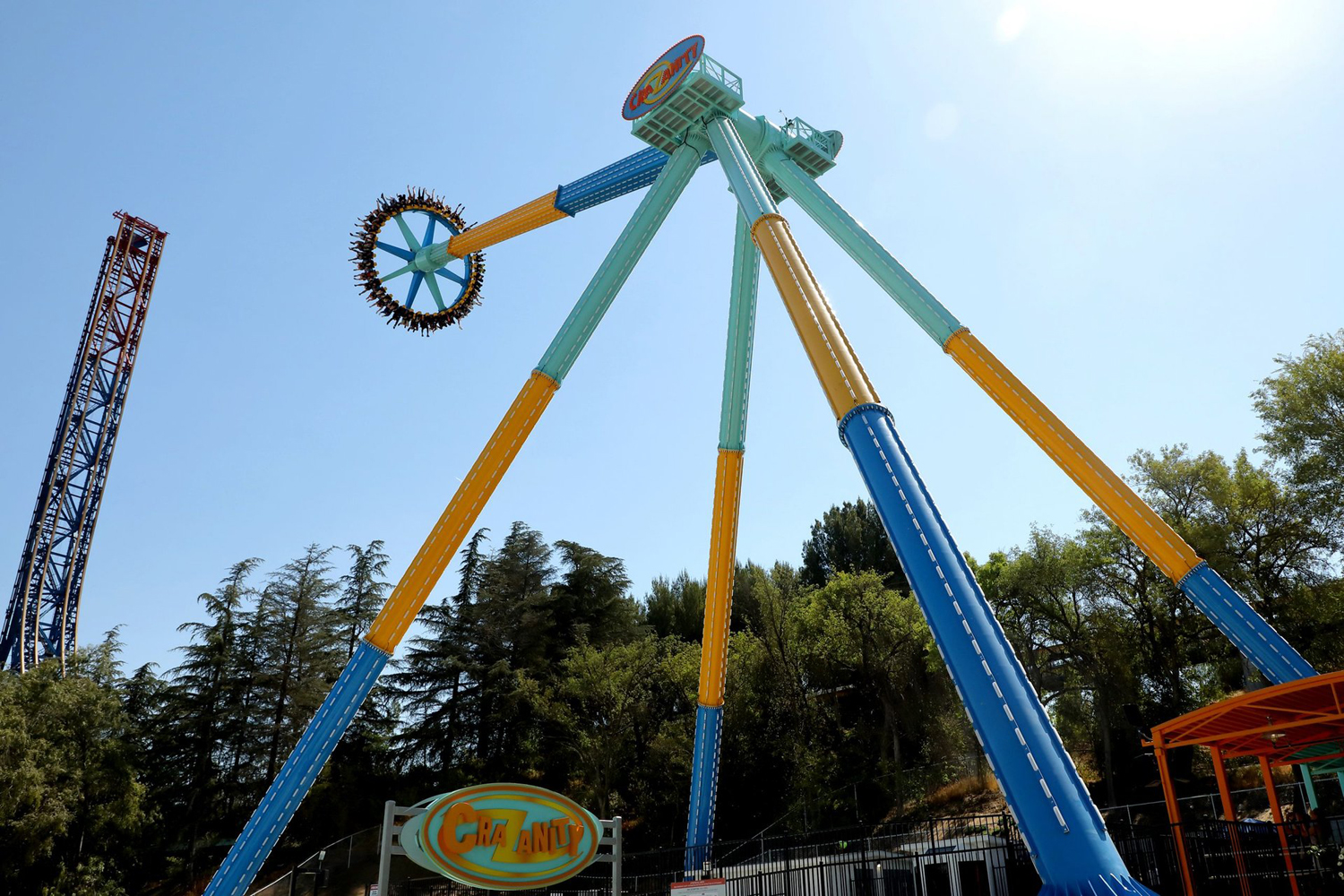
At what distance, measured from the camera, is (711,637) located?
17.9 metres

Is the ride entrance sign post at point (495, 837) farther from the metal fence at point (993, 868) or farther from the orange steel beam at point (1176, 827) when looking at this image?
the orange steel beam at point (1176, 827)

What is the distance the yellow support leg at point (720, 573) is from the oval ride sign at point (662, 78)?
7.25m

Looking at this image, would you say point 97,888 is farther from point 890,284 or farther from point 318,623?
point 890,284

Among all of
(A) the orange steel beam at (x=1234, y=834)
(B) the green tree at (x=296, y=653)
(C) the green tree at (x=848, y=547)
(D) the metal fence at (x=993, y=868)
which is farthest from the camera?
(C) the green tree at (x=848, y=547)

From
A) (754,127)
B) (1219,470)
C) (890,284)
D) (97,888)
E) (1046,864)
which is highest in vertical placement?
(754,127)

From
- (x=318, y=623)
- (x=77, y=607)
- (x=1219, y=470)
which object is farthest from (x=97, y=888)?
(x=1219, y=470)

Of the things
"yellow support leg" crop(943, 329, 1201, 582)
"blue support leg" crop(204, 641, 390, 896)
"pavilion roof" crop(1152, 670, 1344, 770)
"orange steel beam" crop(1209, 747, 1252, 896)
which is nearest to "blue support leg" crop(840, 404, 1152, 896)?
"yellow support leg" crop(943, 329, 1201, 582)

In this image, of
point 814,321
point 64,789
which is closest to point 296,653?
point 64,789

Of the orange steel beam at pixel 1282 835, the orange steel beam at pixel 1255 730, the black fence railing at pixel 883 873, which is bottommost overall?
the black fence railing at pixel 883 873

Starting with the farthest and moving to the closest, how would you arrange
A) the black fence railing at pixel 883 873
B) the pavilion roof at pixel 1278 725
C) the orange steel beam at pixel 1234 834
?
the black fence railing at pixel 883 873 → the orange steel beam at pixel 1234 834 → the pavilion roof at pixel 1278 725

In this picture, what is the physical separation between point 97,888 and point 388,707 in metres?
14.2

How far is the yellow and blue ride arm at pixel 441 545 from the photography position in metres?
13.2

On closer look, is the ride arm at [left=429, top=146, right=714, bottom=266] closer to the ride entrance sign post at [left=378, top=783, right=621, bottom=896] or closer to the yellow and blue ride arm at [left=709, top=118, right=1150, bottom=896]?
the yellow and blue ride arm at [left=709, top=118, right=1150, bottom=896]

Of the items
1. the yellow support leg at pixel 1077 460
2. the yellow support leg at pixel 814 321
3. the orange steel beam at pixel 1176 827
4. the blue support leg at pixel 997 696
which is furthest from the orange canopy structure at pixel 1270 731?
the yellow support leg at pixel 814 321
